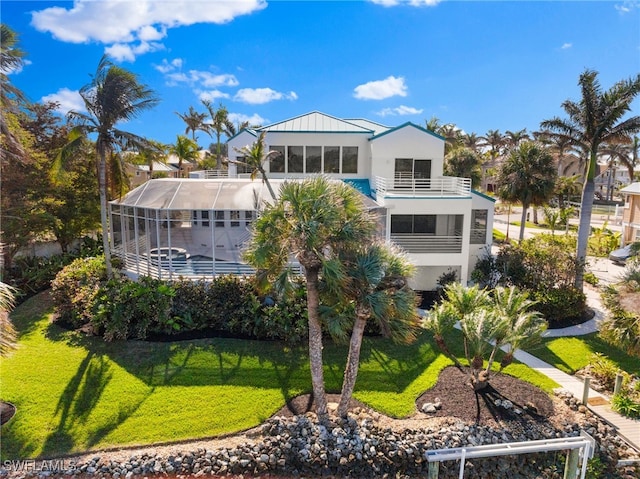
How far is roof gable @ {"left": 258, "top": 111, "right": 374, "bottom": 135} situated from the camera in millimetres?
24984

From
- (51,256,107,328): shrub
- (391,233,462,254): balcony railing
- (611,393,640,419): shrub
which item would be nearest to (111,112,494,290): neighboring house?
(391,233,462,254): balcony railing

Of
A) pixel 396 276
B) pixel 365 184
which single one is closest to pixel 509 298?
pixel 396 276

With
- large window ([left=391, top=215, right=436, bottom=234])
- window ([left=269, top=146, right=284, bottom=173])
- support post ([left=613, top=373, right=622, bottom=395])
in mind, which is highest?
window ([left=269, top=146, right=284, bottom=173])

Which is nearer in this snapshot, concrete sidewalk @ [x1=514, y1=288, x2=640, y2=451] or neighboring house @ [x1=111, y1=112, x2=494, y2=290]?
concrete sidewalk @ [x1=514, y1=288, x2=640, y2=451]

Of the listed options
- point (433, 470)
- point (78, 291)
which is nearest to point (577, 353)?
point (433, 470)

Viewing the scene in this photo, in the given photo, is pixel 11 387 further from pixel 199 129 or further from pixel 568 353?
pixel 199 129

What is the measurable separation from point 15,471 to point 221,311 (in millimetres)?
8201

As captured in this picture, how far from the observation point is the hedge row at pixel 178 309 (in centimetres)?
1595

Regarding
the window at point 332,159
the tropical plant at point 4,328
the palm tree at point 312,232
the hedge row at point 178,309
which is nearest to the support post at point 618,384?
the palm tree at point 312,232

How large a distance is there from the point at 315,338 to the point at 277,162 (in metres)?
16.2

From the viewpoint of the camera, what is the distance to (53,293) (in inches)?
733

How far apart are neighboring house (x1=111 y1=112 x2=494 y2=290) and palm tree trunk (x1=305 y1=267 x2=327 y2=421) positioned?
8318 mm

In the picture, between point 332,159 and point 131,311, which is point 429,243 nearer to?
point 332,159

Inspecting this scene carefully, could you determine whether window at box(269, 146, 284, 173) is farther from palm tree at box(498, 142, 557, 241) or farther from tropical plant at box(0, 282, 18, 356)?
tropical plant at box(0, 282, 18, 356)
